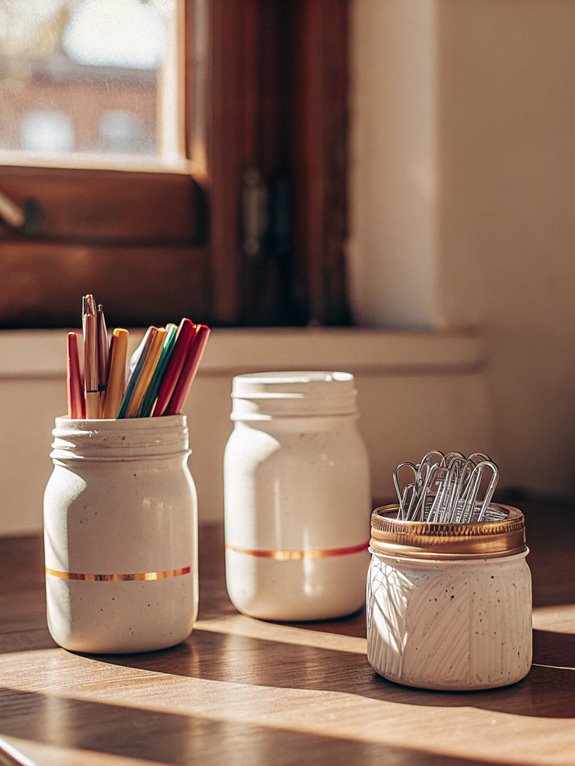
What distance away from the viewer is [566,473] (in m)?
1.30

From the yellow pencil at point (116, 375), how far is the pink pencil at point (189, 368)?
0.03m

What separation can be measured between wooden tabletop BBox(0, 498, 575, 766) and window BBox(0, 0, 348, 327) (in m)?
0.63

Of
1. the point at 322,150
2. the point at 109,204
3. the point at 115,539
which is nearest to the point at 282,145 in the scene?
the point at 322,150

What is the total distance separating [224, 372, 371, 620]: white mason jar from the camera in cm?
67

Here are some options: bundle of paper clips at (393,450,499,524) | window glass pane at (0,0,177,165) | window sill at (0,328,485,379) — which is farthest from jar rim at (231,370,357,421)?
window glass pane at (0,0,177,165)

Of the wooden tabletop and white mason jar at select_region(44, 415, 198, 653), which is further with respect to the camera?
white mason jar at select_region(44, 415, 198, 653)

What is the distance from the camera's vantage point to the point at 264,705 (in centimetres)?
51

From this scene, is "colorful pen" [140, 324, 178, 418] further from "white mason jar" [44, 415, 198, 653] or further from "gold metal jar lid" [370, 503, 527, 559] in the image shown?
"gold metal jar lid" [370, 503, 527, 559]

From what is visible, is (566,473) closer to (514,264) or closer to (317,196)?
(514,264)

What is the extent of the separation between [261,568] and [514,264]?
0.70 metres

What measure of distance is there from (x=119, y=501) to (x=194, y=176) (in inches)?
30.8

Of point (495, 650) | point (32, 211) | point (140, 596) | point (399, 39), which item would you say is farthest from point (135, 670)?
point (399, 39)

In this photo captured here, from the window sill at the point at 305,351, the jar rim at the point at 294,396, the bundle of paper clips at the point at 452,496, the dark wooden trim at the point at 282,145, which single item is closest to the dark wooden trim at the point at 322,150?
the dark wooden trim at the point at 282,145

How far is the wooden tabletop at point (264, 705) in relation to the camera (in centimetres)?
45
